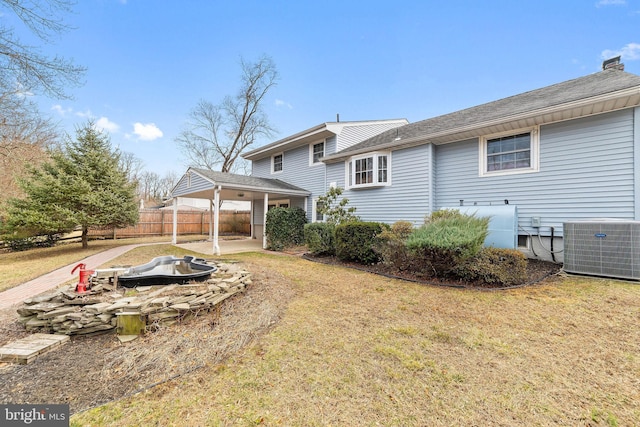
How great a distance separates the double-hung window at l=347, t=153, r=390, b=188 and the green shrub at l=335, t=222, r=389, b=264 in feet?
9.02

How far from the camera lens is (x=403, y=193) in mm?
9070

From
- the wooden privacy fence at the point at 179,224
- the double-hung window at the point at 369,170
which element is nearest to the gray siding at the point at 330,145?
the double-hung window at the point at 369,170

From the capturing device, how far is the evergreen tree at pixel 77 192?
9.95 m

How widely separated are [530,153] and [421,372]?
7415 millimetres

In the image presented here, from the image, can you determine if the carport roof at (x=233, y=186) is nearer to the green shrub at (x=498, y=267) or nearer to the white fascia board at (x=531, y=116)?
the white fascia board at (x=531, y=116)

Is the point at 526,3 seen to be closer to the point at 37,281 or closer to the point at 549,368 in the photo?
the point at 549,368

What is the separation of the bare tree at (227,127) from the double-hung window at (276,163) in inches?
333

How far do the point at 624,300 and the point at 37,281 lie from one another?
38.8 ft

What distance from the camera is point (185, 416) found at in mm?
1839

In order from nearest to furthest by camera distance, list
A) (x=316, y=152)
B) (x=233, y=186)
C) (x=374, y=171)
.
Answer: (x=374, y=171) → (x=233, y=186) → (x=316, y=152)

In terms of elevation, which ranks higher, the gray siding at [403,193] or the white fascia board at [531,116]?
the white fascia board at [531,116]

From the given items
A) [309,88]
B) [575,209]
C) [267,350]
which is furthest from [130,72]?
[575,209]

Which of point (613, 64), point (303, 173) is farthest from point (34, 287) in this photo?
point (613, 64)

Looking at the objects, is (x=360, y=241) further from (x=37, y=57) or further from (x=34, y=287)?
(x=37, y=57)
